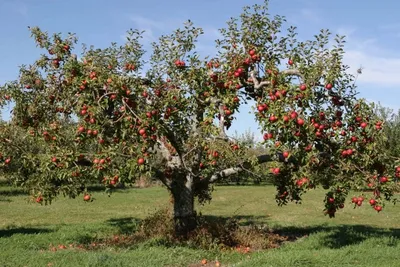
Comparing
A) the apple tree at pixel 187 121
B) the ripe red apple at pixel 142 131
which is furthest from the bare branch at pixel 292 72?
the ripe red apple at pixel 142 131

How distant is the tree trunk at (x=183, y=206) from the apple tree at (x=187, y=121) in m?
0.03

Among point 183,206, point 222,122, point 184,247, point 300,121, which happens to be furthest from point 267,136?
point 183,206

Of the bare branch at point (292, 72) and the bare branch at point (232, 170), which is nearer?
the bare branch at point (292, 72)

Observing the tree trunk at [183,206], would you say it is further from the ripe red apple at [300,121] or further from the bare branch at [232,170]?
the ripe red apple at [300,121]

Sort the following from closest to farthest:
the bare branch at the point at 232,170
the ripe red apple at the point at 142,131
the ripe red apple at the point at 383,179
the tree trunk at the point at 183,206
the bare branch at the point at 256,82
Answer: the ripe red apple at the point at 142,131 < the ripe red apple at the point at 383,179 < the bare branch at the point at 256,82 < the bare branch at the point at 232,170 < the tree trunk at the point at 183,206

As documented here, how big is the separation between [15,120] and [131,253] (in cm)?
416

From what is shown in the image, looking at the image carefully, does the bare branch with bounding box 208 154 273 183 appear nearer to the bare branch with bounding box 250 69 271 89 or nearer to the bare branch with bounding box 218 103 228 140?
the bare branch with bounding box 218 103 228 140

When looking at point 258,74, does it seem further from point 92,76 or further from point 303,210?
point 303,210

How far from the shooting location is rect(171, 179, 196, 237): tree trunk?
38.7ft

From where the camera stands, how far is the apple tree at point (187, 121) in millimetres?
9023

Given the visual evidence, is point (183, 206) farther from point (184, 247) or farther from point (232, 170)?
point (232, 170)

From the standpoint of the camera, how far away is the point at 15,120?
1089 centimetres

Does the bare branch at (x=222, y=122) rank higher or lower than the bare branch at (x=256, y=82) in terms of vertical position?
lower

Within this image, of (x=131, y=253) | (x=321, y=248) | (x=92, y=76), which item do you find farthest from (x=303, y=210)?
(x=92, y=76)
